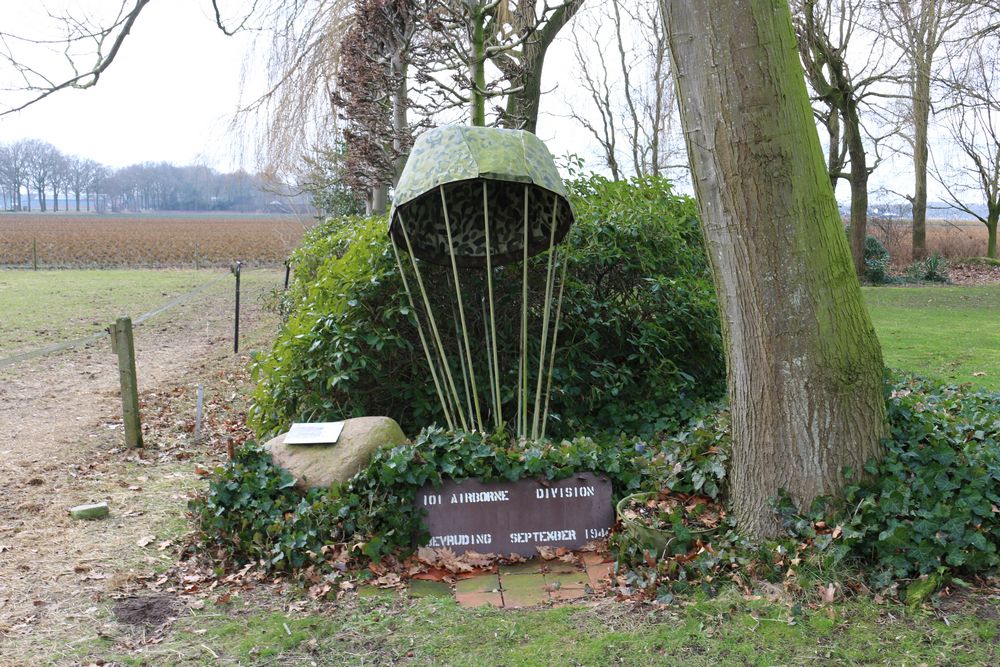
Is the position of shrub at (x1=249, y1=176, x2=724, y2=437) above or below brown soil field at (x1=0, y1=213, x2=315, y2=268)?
below

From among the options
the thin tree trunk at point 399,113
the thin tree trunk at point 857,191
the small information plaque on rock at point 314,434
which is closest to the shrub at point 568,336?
the small information plaque on rock at point 314,434

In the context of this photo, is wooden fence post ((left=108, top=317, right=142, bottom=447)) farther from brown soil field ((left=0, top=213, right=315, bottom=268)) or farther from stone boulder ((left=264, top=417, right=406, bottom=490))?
brown soil field ((left=0, top=213, right=315, bottom=268))

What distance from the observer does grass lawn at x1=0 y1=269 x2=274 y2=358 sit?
1460 cm

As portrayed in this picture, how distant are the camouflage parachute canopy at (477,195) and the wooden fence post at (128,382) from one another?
268cm

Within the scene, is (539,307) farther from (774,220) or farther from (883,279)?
(883,279)

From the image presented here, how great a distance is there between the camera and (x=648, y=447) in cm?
568

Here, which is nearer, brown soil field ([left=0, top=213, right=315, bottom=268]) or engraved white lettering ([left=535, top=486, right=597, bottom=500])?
engraved white lettering ([left=535, top=486, right=597, bottom=500])

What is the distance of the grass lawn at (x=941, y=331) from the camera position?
32.2 feet

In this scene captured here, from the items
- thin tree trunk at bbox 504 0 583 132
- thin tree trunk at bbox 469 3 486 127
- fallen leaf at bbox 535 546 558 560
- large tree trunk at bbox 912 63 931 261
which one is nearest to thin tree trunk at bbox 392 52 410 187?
thin tree trunk at bbox 469 3 486 127

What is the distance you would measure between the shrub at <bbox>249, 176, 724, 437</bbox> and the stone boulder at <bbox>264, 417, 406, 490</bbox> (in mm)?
1027

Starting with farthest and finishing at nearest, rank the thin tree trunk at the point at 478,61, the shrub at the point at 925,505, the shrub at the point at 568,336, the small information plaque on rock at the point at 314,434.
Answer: the thin tree trunk at the point at 478,61 → the shrub at the point at 568,336 → the small information plaque on rock at the point at 314,434 → the shrub at the point at 925,505

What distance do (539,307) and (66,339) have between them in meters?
9.70

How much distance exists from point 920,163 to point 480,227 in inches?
1040

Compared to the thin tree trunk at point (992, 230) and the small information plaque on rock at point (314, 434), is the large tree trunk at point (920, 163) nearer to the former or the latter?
the thin tree trunk at point (992, 230)
